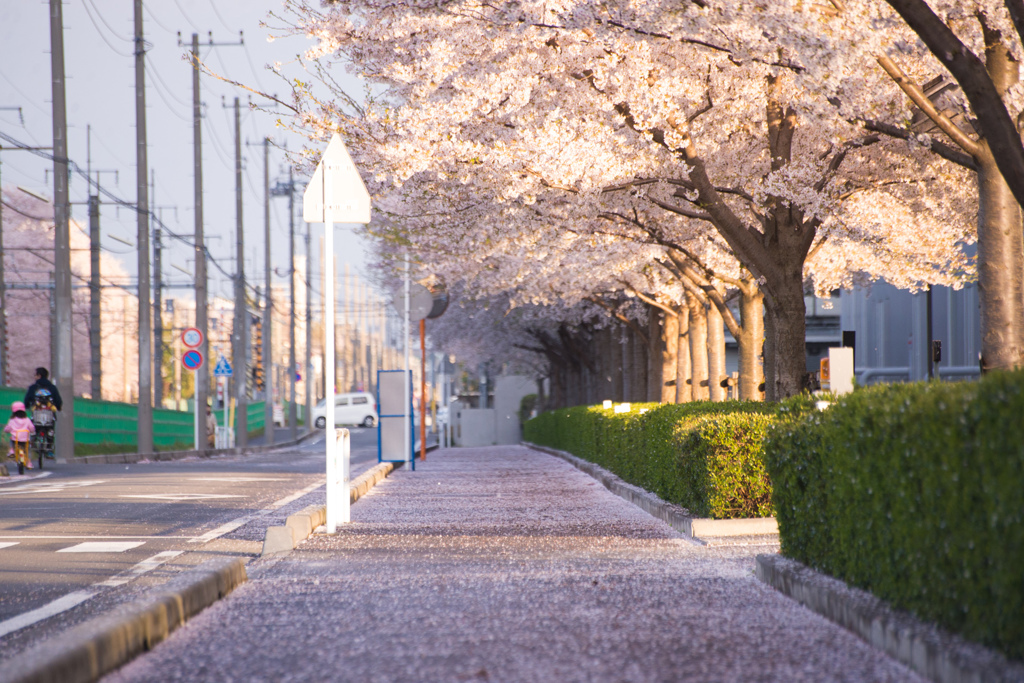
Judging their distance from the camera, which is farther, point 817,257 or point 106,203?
point 106,203

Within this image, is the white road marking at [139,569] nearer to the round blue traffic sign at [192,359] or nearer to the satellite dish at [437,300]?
the satellite dish at [437,300]

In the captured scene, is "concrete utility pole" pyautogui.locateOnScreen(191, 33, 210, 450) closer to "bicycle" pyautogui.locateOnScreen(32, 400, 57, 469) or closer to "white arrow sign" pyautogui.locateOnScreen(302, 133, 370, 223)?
"bicycle" pyautogui.locateOnScreen(32, 400, 57, 469)

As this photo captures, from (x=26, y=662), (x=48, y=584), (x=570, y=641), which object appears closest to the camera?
(x=26, y=662)

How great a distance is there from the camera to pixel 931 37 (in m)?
7.25

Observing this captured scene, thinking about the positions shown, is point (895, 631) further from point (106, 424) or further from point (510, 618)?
point (106, 424)

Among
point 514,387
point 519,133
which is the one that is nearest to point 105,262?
point 514,387

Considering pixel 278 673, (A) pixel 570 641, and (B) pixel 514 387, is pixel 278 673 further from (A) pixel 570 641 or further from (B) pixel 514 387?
(B) pixel 514 387

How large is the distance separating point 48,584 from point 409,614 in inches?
110

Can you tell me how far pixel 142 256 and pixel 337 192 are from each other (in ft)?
71.0

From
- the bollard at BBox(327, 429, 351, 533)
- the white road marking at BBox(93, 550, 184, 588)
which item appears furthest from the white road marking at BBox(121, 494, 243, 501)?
the white road marking at BBox(93, 550, 184, 588)

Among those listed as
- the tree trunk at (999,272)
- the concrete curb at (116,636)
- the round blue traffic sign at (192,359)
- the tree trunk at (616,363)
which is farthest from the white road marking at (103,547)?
the tree trunk at (616,363)

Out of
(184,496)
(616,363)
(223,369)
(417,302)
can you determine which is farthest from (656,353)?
(223,369)

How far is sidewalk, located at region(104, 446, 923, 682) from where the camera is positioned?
174 inches

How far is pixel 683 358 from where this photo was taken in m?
24.0
